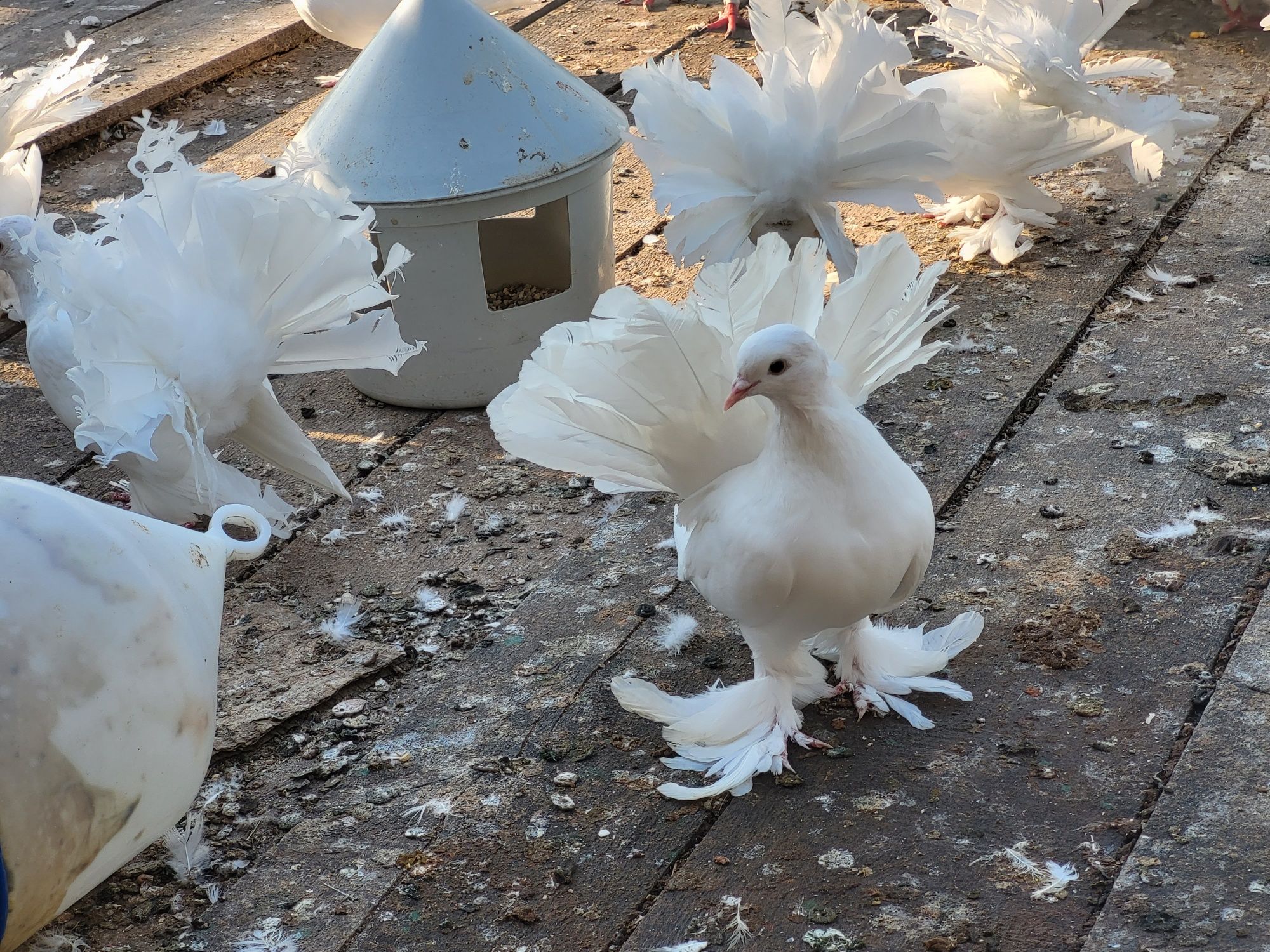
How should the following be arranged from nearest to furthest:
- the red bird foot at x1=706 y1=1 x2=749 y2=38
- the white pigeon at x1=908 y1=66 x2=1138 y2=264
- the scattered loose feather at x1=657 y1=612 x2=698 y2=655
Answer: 1. the scattered loose feather at x1=657 y1=612 x2=698 y2=655
2. the white pigeon at x1=908 y1=66 x2=1138 y2=264
3. the red bird foot at x1=706 y1=1 x2=749 y2=38

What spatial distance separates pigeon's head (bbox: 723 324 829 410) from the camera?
6.88 feet

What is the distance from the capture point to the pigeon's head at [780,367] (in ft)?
6.88

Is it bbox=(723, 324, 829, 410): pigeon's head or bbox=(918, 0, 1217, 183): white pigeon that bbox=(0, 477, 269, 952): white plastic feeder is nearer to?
bbox=(723, 324, 829, 410): pigeon's head

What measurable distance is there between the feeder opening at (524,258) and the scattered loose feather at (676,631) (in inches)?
53.1

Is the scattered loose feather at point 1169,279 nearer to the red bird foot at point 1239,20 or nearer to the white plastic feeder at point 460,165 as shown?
the white plastic feeder at point 460,165

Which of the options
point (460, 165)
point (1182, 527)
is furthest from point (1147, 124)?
point (460, 165)

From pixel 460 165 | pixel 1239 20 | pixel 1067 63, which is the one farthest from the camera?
pixel 1239 20

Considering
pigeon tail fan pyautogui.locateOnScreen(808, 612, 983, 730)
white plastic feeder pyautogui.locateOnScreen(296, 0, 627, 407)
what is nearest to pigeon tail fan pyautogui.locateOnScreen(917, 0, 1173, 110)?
white plastic feeder pyautogui.locateOnScreen(296, 0, 627, 407)

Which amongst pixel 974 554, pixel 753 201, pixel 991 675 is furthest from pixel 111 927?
pixel 753 201

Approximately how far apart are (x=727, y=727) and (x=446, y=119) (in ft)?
5.96

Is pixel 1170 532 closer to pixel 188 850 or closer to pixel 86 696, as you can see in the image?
pixel 188 850

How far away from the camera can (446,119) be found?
3322 mm

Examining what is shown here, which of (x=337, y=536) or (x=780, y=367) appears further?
(x=337, y=536)

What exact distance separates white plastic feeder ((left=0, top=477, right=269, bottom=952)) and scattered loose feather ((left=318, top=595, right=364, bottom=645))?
74cm
